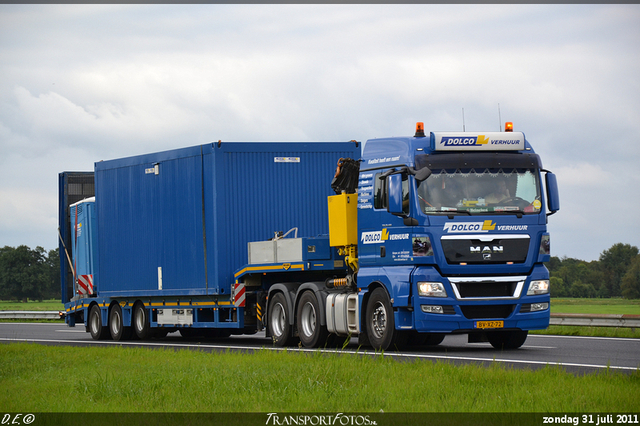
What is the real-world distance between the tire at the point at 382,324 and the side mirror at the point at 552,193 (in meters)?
3.03

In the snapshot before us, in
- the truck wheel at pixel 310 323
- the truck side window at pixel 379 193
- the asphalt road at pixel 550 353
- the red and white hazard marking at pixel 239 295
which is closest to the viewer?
the asphalt road at pixel 550 353

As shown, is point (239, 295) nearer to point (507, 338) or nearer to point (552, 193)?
point (507, 338)

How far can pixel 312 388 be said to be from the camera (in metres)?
9.48

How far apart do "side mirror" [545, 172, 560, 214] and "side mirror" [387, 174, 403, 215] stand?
8.19ft

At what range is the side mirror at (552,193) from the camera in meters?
14.7

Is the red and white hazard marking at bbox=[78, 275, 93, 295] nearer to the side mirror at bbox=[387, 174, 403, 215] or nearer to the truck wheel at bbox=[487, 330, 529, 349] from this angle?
the truck wheel at bbox=[487, 330, 529, 349]

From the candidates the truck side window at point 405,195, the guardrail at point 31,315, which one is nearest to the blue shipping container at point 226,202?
the truck side window at point 405,195

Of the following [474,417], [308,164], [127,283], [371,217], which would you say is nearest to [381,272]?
[371,217]

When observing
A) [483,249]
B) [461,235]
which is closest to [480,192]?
[461,235]

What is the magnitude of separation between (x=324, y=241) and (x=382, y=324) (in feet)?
7.99

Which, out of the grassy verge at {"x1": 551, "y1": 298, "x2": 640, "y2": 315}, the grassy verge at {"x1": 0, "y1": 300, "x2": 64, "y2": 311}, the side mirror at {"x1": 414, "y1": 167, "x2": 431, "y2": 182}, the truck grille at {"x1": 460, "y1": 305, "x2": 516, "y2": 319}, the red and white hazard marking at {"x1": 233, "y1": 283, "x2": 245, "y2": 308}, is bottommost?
the grassy verge at {"x1": 551, "y1": 298, "x2": 640, "y2": 315}

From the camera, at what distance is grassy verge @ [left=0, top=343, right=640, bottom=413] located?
27.7 feet

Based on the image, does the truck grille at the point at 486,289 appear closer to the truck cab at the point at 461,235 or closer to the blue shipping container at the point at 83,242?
the truck cab at the point at 461,235

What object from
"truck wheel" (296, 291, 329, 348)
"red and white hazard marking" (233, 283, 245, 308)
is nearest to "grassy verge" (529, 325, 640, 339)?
"truck wheel" (296, 291, 329, 348)
